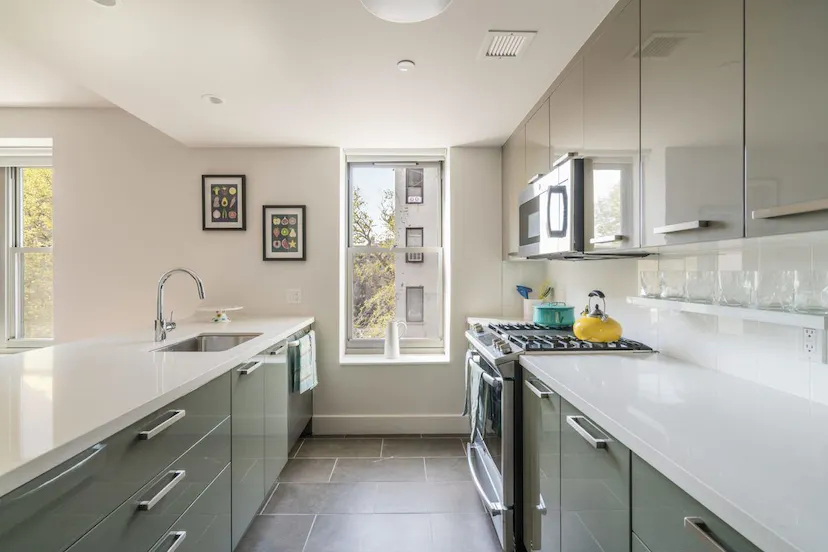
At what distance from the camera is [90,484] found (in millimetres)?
865

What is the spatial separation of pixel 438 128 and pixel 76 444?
251cm

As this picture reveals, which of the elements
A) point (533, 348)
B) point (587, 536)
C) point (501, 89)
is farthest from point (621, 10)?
point (587, 536)

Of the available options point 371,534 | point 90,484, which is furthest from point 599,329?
point 90,484

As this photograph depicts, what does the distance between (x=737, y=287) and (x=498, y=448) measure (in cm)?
111

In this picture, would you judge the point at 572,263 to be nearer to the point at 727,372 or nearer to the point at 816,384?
the point at 727,372

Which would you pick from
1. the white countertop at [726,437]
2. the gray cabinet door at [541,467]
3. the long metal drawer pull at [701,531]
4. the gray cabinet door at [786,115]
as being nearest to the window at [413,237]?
the gray cabinet door at [541,467]

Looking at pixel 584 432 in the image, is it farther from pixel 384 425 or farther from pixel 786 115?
pixel 384 425

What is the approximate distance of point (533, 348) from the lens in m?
1.70

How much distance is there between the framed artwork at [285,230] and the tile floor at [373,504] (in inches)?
57.5

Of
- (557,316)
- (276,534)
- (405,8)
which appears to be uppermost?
(405,8)

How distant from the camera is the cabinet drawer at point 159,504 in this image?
914 millimetres

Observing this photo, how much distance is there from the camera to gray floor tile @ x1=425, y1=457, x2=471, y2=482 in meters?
2.45

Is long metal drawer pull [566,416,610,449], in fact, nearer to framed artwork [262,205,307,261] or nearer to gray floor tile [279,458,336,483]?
gray floor tile [279,458,336,483]

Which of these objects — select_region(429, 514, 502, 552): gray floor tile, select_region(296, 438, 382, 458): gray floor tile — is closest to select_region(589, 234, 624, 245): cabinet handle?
select_region(429, 514, 502, 552): gray floor tile
